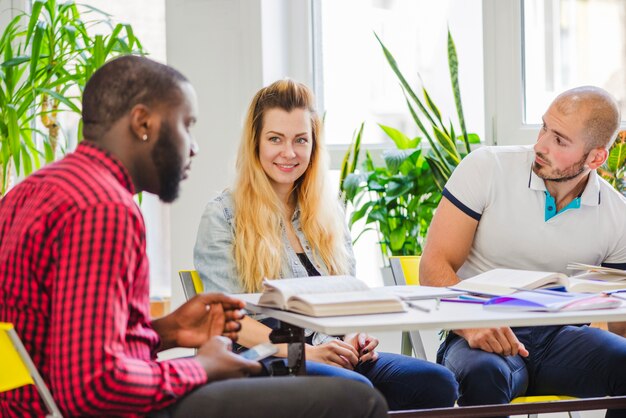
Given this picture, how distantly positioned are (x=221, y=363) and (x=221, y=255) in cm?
94

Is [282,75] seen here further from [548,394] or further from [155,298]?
[548,394]

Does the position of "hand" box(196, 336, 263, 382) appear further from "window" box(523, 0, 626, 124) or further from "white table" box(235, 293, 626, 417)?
"window" box(523, 0, 626, 124)

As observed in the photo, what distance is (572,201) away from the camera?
8.87ft

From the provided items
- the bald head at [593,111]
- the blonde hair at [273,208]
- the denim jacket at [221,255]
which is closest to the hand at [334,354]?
the denim jacket at [221,255]

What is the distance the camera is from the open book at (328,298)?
1.73 m

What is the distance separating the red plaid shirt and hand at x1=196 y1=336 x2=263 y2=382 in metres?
0.03

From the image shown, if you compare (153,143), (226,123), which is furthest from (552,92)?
(153,143)

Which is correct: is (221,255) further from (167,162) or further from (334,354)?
(167,162)

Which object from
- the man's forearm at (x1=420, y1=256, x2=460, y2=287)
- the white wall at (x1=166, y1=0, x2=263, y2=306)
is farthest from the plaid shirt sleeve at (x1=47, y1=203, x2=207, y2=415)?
the white wall at (x1=166, y1=0, x2=263, y2=306)

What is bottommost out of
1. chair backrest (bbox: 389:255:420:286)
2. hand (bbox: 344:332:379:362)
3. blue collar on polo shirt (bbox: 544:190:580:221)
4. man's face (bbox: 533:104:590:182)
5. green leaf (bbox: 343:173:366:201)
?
hand (bbox: 344:332:379:362)

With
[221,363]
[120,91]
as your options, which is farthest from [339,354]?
[120,91]

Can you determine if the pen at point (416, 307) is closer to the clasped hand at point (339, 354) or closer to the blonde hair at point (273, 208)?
the clasped hand at point (339, 354)

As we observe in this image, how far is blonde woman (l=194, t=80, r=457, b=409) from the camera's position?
229cm

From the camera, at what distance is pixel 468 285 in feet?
7.13
